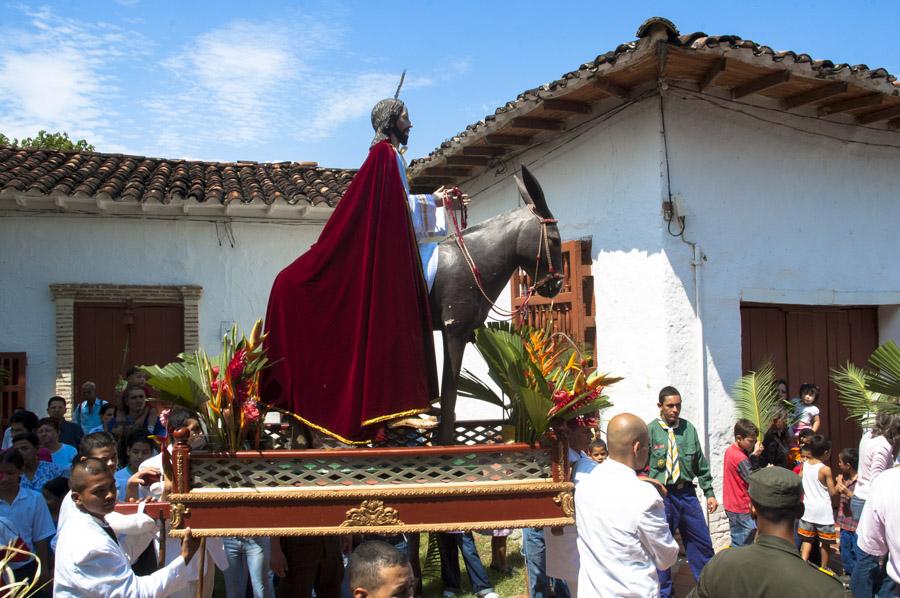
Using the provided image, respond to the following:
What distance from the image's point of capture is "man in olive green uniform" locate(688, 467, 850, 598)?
8.25 feet

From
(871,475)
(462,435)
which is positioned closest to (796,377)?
(871,475)

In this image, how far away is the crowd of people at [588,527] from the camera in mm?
2754

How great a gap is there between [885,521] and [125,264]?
9.90 metres

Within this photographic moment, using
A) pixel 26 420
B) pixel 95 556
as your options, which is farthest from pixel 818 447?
pixel 26 420

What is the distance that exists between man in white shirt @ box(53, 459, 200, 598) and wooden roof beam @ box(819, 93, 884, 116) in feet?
24.2

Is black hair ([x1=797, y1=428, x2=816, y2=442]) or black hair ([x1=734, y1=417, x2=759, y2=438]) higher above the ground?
A: black hair ([x1=734, y1=417, x2=759, y2=438])

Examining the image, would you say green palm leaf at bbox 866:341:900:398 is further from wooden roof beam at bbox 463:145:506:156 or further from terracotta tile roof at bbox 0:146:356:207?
terracotta tile roof at bbox 0:146:356:207

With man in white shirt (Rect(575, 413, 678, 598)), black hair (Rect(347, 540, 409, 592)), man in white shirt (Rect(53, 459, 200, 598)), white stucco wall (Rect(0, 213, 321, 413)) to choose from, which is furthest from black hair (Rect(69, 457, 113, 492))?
white stucco wall (Rect(0, 213, 321, 413))

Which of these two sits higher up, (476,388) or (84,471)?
(476,388)

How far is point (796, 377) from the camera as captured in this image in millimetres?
8469

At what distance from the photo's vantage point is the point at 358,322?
4.02m

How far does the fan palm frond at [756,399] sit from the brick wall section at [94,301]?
23.7 ft

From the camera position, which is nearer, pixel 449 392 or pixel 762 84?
pixel 449 392

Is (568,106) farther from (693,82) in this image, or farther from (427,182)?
(427,182)
